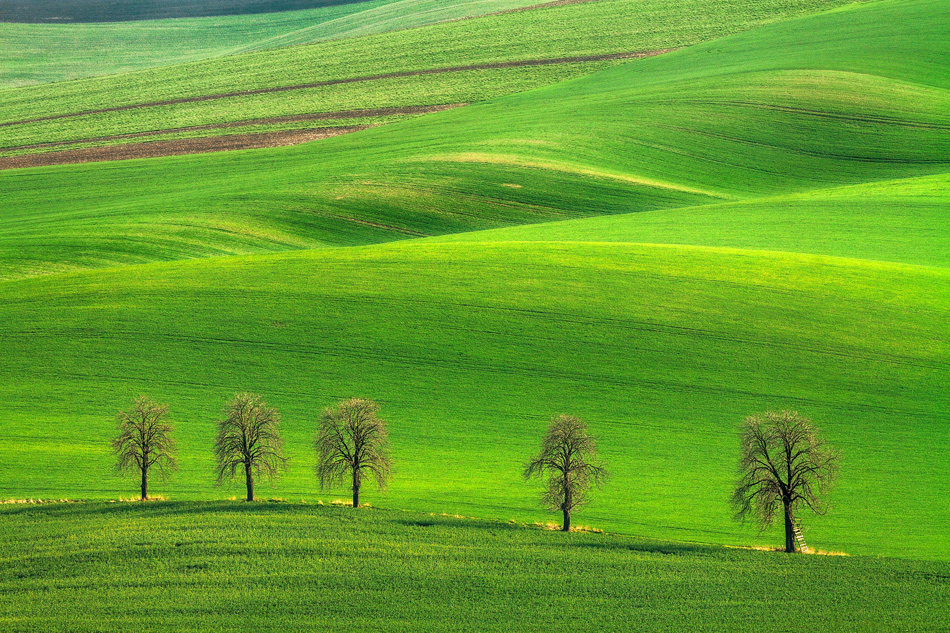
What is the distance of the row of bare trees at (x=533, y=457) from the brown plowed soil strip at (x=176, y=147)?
43.8 m

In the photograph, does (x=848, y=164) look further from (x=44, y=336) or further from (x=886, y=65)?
(x=44, y=336)

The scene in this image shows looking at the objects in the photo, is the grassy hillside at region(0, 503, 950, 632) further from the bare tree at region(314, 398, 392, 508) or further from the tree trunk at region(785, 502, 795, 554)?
the bare tree at region(314, 398, 392, 508)

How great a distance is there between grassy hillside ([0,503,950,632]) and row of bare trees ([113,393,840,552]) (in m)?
1.80

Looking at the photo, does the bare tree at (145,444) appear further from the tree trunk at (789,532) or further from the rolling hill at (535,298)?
the tree trunk at (789,532)

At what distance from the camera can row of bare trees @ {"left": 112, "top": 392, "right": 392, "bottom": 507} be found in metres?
27.3

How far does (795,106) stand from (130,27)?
107 metres

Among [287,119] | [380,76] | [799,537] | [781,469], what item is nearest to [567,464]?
[781,469]

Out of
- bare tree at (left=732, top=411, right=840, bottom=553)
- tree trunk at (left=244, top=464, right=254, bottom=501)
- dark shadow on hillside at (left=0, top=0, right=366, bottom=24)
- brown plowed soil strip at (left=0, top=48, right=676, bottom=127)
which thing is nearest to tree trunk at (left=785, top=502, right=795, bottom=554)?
bare tree at (left=732, top=411, right=840, bottom=553)

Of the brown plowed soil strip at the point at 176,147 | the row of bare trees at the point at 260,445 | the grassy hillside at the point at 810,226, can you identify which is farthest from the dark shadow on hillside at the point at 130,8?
the row of bare trees at the point at 260,445

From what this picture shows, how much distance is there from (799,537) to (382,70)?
72.9 metres

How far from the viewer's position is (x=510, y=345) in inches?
1380

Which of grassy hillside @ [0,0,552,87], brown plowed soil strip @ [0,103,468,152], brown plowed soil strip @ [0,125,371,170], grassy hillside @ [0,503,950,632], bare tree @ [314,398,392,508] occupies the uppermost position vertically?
grassy hillside @ [0,0,552,87]

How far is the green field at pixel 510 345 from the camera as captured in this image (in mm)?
21953

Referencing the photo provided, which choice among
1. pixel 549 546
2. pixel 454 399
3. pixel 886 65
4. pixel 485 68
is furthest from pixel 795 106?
pixel 549 546
